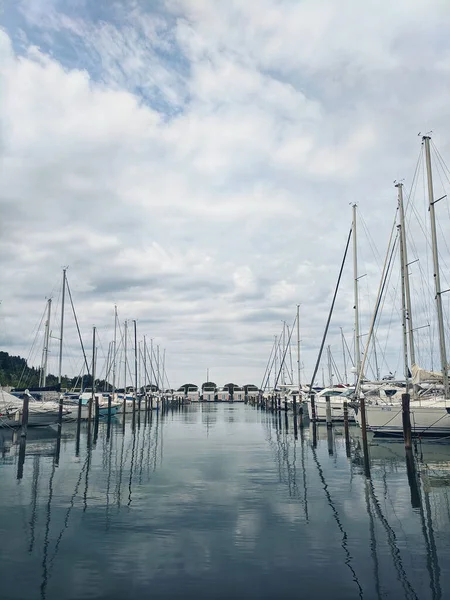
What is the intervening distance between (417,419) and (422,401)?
1.36 meters

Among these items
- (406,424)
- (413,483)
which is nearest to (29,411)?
(406,424)

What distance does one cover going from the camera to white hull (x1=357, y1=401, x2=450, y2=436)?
35.9 m

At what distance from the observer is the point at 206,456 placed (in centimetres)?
3425

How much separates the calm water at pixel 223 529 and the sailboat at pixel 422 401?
18.0 feet

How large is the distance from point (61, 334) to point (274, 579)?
5105 centimetres

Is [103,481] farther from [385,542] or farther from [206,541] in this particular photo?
[385,542]

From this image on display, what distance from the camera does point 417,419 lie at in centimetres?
3644

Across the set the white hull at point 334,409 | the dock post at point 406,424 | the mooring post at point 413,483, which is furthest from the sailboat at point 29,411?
the mooring post at point 413,483

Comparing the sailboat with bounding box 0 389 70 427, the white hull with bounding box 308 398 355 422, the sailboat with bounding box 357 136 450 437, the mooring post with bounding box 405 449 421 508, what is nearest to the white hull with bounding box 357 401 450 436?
the sailboat with bounding box 357 136 450 437

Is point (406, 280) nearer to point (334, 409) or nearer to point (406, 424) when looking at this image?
point (406, 424)

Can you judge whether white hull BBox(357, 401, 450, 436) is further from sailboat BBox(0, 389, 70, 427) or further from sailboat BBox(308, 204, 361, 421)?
sailboat BBox(0, 389, 70, 427)

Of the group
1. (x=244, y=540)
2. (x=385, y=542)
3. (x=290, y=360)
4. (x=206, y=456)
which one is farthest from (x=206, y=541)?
(x=290, y=360)

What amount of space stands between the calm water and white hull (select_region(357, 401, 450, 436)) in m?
5.42

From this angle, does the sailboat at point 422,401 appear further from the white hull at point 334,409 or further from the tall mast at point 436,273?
the white hull at point 334,409
